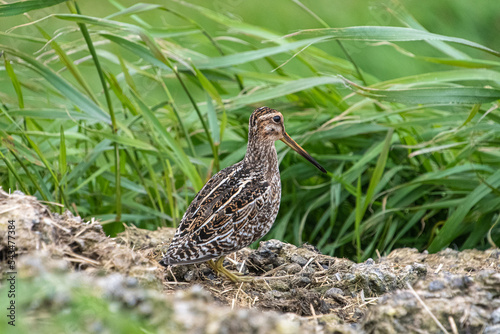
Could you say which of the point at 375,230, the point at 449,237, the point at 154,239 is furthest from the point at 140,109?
the point at 449,237

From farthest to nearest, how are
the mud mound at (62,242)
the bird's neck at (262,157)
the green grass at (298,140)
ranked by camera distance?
1. the green grass at (298,140)
2. the bird's neck at (262,157)
3. the mud mound at (62,242)

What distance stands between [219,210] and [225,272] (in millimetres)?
313

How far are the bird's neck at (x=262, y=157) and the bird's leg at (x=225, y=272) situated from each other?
56cm

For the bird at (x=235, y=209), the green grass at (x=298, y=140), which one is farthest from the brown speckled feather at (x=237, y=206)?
the green grass at (x=298, y=140)

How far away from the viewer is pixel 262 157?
3.45 meters

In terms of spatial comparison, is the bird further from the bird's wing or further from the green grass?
the green grass

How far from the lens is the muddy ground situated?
175 centimetres

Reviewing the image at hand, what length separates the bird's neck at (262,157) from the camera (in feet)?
11.2

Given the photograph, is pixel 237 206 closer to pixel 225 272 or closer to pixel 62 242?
pixel 225 272

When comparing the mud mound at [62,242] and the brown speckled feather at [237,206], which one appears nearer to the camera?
the mud mound at [62,242]

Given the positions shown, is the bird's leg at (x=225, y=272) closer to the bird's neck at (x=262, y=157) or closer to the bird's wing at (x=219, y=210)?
the bird's wing at (x=219, y=210)

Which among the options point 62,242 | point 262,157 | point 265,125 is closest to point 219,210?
point 262,157

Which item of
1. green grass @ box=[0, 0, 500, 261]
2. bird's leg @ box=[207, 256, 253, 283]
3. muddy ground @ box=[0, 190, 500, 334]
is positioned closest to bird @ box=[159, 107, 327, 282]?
bird's leg @ box=[207, 256, 253, 283]

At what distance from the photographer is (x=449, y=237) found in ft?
12.4
